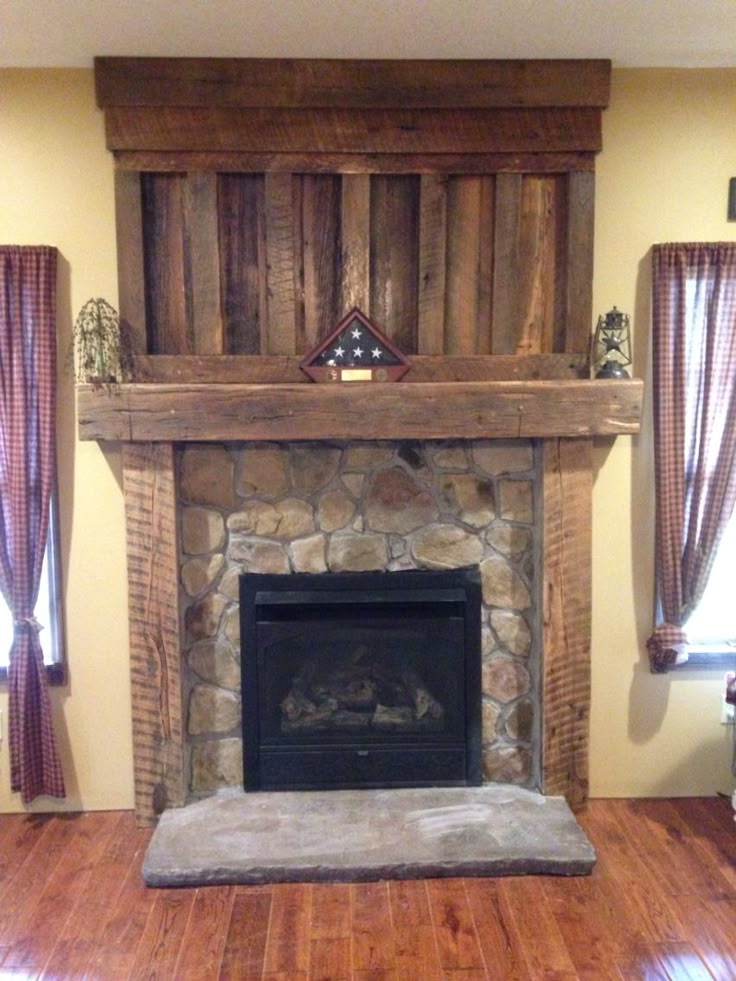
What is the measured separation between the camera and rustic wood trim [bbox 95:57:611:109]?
2.85 metres

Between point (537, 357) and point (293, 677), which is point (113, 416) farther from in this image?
point (537, 357)

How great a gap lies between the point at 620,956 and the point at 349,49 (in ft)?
9.27

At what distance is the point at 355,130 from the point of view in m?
2.89

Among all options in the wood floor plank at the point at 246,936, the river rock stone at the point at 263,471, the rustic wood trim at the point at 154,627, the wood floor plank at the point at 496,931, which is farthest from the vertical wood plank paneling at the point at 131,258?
the wood floor plank at the point at 496,931

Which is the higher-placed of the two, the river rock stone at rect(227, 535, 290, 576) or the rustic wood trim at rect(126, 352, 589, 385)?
the rustic wood trim at rect(126, 352, 589, 385)

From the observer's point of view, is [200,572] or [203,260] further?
[200,572]

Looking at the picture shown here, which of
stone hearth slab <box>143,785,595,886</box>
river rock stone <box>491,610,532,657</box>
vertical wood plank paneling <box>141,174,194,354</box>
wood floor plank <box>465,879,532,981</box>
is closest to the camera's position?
wood floor plank <box>465,879,532,981</box>

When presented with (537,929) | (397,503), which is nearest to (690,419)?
(397,503)

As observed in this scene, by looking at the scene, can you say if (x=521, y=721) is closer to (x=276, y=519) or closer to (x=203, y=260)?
(x=276, y=519)

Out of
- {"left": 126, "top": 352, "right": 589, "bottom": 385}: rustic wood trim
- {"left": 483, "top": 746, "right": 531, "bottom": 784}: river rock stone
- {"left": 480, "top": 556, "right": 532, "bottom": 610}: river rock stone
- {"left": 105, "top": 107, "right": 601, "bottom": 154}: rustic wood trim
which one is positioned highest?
{"left": 105, "top": 107, "right": 601, "bottom": 154}: rustic wood trim

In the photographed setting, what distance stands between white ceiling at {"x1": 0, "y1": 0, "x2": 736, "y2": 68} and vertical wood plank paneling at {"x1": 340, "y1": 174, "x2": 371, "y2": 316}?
1.35 feet

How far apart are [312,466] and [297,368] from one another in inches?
13.8

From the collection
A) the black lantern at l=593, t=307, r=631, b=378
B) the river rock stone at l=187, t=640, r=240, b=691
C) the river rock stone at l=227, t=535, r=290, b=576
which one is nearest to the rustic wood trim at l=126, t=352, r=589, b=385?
the black lantern at l=593, t=307, r=631, b=378

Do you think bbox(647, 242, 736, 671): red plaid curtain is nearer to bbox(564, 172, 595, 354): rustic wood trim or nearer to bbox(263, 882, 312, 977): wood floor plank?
bbox(564, 172, 595, 354): rustic wood trim
